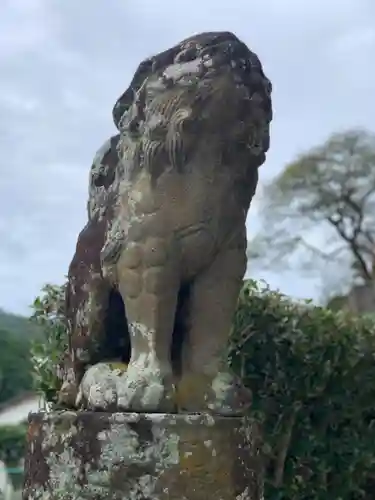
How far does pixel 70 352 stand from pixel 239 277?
634 mm

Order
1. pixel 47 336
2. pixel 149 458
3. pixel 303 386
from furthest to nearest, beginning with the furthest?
1. pixel 303 386
2. pixel 47 336
3. pixel 149 458

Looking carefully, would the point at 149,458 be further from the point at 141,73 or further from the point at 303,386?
the point at 303,386

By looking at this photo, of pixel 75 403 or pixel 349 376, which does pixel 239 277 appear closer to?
pixel 75 403

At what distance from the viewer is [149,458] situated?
243 cm

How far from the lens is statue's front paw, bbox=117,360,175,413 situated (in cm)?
248

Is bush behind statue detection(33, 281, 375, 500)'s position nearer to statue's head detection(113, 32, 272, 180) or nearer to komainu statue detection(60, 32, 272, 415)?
komainu statue detection(60, 32, 272, 415)

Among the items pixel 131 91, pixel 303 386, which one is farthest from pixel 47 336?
pixel 131 91

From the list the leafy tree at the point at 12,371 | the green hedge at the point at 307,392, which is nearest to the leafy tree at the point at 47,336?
the green hedge at the point at 307,392

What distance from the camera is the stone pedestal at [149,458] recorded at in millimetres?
2428

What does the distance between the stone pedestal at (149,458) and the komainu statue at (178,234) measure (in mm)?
72

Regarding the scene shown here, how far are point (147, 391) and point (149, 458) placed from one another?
19 centimetres

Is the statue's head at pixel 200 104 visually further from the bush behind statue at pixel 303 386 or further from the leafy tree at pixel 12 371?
the leafy tree at pixel 12 371

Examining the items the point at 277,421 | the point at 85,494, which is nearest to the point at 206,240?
the point at 85,494

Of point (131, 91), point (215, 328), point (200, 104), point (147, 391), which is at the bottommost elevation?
point (147, 391)
